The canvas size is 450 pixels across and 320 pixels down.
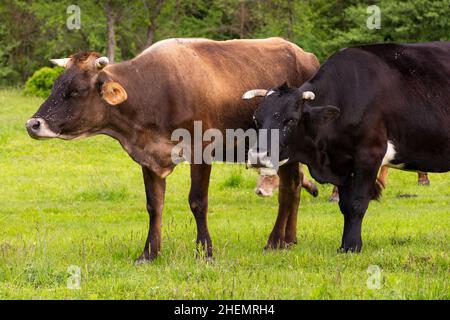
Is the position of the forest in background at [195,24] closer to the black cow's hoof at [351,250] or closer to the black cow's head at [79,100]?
the black cow's hoof at [351,250]

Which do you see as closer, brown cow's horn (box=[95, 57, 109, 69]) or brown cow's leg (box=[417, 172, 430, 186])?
brown cow's horn (box=[95, 57, 109, 69])

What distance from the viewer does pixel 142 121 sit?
931cm

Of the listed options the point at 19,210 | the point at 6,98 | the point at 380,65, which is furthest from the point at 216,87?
the point at 6,98

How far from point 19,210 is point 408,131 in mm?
7463

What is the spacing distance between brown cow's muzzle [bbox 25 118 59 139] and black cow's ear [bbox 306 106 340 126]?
2.72 m

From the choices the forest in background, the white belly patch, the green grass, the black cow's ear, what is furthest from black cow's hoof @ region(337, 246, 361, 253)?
the forest in background

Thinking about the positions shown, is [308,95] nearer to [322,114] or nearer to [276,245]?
[322,114]

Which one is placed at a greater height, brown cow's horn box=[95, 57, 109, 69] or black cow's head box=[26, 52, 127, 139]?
brown cow's horn box=[95, 57, 109, 69]

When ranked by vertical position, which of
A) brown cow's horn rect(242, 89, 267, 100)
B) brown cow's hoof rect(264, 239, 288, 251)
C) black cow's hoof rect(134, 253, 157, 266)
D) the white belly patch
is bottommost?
brown cow's hoof rect(264, 239, 288, 251)

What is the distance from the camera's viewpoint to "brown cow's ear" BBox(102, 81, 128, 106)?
9.08 meters

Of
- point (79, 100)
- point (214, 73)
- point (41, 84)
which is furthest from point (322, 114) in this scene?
point (41, 84)

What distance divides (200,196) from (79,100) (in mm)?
1701

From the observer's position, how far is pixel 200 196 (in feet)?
31.3

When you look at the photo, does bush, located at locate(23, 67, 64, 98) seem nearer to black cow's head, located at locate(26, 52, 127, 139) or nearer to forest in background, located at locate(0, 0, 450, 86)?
forest in background, located at locate(0, 0, 450, 86)
